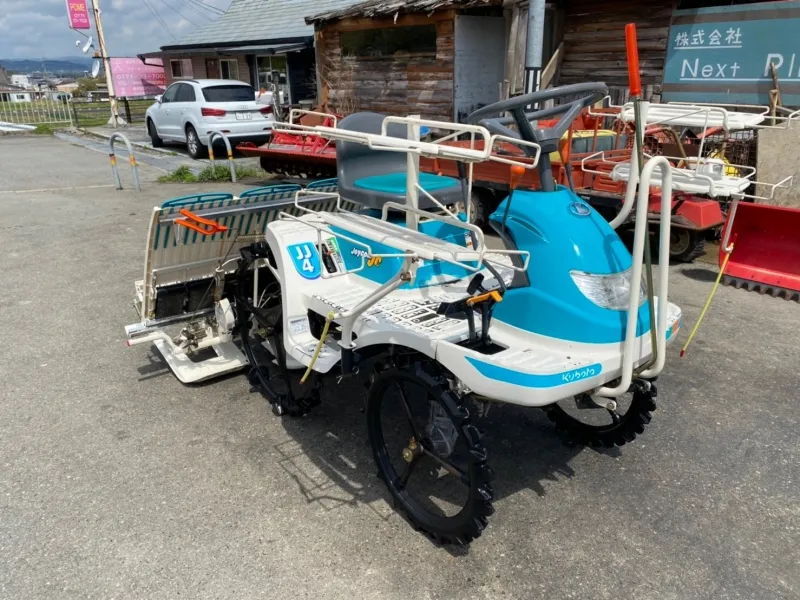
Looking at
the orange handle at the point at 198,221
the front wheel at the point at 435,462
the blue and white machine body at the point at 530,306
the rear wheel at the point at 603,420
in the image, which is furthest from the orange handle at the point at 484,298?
the orange handle at the point at 198,221

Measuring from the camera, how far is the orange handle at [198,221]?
377cm

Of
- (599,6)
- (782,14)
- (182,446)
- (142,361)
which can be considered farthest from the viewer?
(599,6)

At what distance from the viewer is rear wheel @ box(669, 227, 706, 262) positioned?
21.6 feet

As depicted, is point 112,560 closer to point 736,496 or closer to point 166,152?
point 736,496

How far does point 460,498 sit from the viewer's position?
3037 mm

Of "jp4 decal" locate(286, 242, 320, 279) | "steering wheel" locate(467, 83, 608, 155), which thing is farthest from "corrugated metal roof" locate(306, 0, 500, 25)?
"steering wheel" locate(467, 83, 608, 155)

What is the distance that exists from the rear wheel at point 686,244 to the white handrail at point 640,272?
453cm

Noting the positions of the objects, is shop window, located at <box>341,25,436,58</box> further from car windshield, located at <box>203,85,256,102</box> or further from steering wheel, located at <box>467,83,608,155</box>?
steering wheel, located at <box>467,83,608,155</box>

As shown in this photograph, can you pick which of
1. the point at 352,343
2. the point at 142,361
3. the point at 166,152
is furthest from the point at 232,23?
the point at 352,343

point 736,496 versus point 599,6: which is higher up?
point 599,6

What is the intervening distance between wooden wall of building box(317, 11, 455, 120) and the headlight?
436 inches

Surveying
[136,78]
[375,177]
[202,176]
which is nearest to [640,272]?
[375,177]

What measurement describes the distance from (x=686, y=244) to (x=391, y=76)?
368 inches

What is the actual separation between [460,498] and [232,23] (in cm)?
2318
